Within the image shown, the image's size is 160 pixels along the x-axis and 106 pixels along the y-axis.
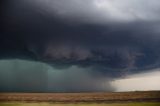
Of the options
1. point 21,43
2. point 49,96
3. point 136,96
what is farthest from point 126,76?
point 21,43

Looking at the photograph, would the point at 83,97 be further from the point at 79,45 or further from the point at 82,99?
the point at 79,45

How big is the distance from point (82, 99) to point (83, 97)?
0.05ft

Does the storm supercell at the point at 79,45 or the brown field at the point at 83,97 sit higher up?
the storm supercell at the point at 79,45

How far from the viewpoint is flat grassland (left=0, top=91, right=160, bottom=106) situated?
228 cm

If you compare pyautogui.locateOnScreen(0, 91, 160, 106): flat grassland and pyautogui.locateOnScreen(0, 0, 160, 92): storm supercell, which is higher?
pyautogui.locateOnScreen(0, 0, 160, 92): storm supercell

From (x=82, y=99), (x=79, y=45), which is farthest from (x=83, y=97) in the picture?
(x=79, y=45)

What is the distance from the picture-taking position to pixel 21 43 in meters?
2.53

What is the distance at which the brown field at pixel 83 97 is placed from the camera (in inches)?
89.9

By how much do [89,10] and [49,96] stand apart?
0.69 meters

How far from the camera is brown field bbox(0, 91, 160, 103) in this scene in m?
2.28

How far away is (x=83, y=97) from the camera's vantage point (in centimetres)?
235

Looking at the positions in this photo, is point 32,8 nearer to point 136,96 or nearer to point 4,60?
point 4,60

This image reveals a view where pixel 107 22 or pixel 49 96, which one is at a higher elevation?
pixel 107 22

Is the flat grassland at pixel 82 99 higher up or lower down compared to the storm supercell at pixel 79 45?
lower down
